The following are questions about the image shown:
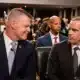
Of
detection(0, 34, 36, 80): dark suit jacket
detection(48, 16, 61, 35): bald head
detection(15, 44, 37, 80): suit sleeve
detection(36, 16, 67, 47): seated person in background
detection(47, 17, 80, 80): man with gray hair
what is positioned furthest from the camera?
detection(48, 16, 61, 35): bald head

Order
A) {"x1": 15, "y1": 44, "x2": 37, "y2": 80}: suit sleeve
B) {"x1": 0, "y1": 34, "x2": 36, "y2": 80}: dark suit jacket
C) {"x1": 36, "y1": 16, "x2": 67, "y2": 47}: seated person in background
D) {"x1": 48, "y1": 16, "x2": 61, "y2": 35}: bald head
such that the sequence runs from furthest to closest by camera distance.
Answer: {"x1": 48, "y1": 16, "x2": 61, "y2": 35}: bald head
{"x1": 36, "y1": 16, "x2": 67, "y2": 47}: seated person in background
{"x1": 15, "y1": 44, "x2": 37, "y2": 80}: suit sleeve
{"x1": 0, "y1": 34, "x2": 36, "y2": 80}: dark suit jacket

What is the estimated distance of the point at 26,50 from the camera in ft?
8.08

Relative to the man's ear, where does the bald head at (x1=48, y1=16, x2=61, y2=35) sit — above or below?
below

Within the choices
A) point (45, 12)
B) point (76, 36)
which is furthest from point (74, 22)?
point (45, 12)

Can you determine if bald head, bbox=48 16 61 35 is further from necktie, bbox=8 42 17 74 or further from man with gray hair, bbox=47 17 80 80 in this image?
necktie, bbox=8 42 17 74

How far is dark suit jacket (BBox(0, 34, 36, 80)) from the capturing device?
2330mm

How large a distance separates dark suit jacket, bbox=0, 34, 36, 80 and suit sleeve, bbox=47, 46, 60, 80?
1.08 feet

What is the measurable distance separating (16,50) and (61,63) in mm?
539

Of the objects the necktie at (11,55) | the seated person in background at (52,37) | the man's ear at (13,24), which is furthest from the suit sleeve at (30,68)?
the seated person in background at (52,37)

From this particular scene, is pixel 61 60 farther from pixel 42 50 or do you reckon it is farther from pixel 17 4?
pixel 17 4

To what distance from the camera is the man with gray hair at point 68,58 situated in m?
2.70

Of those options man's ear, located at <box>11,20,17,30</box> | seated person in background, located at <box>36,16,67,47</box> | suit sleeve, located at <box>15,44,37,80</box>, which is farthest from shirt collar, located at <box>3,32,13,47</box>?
seated person in background, located at <box>36,16,67,47</box>

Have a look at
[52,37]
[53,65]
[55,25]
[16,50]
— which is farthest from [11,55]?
[55,25]

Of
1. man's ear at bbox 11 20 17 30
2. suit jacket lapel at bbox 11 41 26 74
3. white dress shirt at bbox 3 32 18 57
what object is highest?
man's ear at bbox 11 20 17 30
